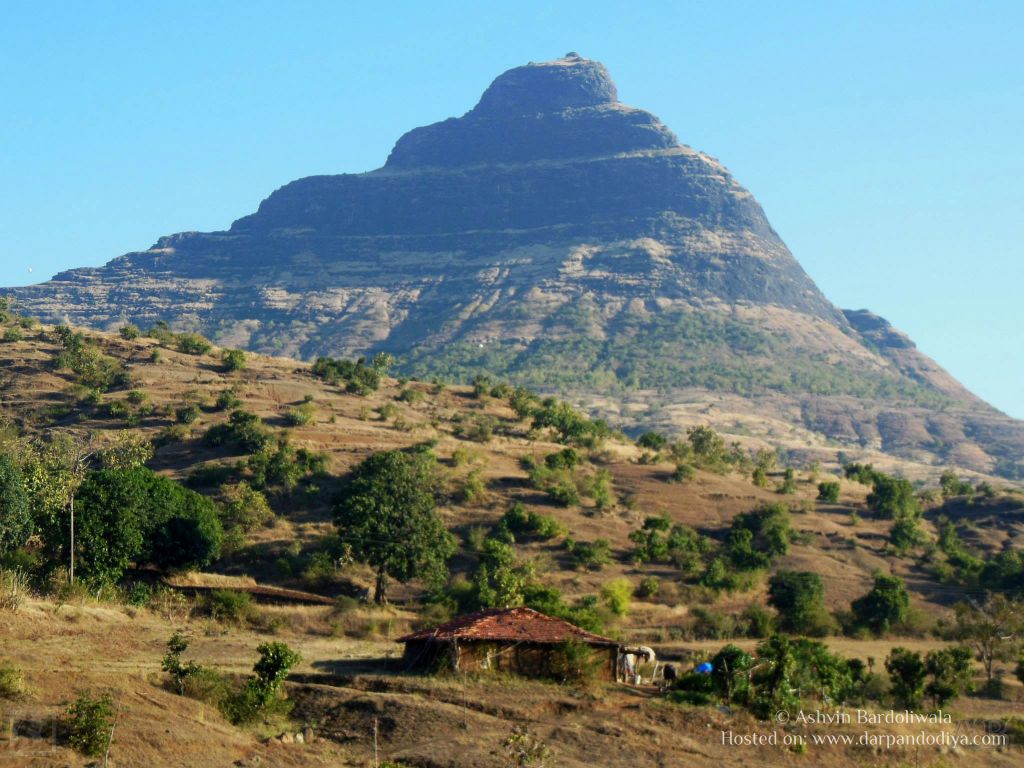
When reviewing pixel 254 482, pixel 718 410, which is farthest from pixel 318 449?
pixel 718 410

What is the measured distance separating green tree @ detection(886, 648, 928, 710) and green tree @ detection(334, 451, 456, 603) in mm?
22536

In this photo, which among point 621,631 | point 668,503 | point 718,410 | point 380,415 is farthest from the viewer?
point 718,410

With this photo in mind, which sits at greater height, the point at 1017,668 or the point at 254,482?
the point at 254,482

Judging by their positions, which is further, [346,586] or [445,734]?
[346,586]

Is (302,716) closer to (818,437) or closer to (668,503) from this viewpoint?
(668,503)

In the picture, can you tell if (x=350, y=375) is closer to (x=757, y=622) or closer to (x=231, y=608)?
(x=757, y=622)

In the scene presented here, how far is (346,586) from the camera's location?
6172 cm

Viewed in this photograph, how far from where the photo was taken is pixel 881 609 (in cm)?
6297

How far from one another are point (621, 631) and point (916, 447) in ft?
488

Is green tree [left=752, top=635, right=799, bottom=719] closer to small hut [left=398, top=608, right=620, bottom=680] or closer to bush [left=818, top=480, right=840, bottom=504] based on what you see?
small hut [left=398, top=608, right=620, bottom=680]

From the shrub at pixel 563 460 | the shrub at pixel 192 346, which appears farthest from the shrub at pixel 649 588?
the shrub at pixel 192 346

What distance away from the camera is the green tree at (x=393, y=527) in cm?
6075

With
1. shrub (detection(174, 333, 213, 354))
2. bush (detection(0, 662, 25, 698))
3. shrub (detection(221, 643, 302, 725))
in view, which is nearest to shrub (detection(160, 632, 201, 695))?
shrub (detection(221, 643, 302, 725))

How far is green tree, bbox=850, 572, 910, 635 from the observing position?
62.8m
